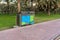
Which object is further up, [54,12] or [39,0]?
[39,0]

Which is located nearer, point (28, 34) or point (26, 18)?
point (28, 34)

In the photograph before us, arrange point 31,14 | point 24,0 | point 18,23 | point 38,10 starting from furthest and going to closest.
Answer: point 38,10
point 24,0
point 31,14
point 18,23

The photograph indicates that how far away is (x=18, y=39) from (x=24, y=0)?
58.1 ft

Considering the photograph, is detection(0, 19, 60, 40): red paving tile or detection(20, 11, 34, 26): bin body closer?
detection(0, 19, 60, 40): red paving tile

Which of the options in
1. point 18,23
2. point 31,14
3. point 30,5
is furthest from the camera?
point 30,5

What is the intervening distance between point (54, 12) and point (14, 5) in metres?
5.35

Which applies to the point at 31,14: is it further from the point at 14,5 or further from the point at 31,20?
the point at 14,5

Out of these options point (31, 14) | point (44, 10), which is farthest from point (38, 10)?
point (31, 14)

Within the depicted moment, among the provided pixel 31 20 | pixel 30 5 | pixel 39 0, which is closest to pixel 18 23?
pixel 31 20

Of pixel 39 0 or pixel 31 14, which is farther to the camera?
pixel 39 0

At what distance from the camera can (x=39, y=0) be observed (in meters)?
25.3

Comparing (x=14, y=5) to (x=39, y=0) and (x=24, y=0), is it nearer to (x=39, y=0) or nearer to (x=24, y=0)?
(x=24, y=0)

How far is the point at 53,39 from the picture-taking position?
32.6 ft

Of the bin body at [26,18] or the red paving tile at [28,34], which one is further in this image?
the bin body at [26,18]
